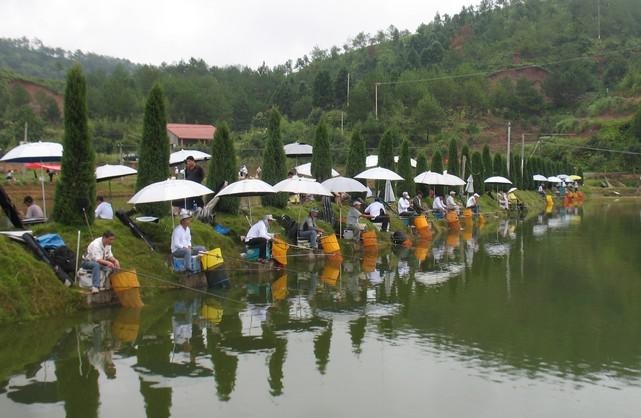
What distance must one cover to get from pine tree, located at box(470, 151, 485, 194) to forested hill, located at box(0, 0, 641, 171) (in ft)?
25.7

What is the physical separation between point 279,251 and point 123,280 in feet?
14.5

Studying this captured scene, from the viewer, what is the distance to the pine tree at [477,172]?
37.1 m

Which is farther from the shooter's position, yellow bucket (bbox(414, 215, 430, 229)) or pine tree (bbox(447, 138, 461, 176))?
pine tree (bbox(447, 138, 461, 176))

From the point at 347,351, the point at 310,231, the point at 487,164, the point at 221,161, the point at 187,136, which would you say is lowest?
the point at 347,351

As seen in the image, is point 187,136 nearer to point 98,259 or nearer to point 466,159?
point 466,159

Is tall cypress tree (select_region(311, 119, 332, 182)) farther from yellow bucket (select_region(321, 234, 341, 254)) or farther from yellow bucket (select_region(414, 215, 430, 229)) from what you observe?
yellow bucket (select_region(321, 234, 341, 254))

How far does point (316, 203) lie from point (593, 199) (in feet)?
136

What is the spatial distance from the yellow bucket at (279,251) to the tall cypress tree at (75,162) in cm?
406

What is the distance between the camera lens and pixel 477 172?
3738 centimetres

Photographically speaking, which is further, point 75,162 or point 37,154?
point 37,154

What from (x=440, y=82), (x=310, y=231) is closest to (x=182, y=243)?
(x=310, y=231)

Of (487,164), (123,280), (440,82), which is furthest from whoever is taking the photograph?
(440,82)

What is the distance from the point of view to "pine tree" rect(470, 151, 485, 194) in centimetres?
3710

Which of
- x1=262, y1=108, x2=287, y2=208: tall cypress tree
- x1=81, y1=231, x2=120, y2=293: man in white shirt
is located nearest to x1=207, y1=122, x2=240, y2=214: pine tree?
x1=262, y1=108, x2=287, y2=208: tall cypress tree
